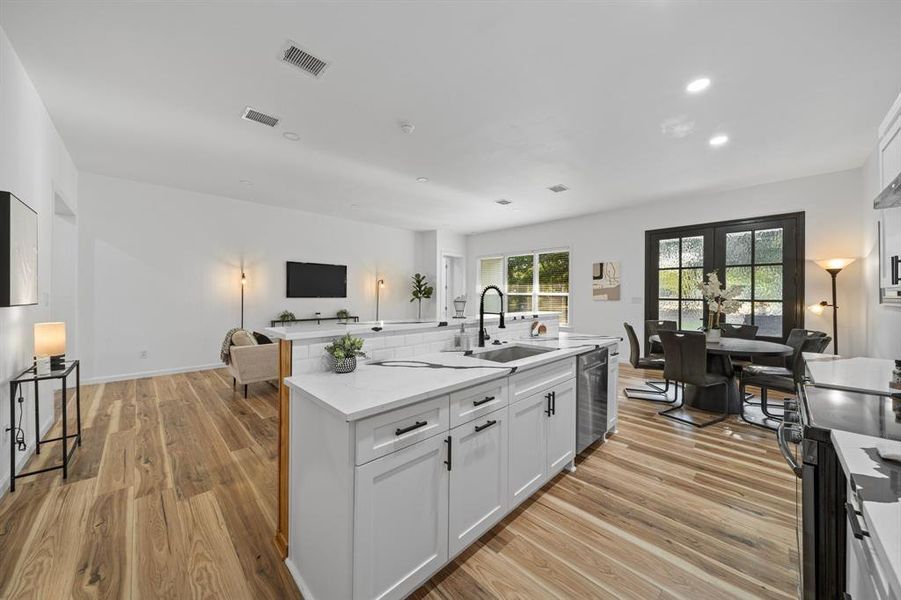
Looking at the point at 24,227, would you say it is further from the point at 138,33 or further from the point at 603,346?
the point at 603,346

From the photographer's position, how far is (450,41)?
2.19 m

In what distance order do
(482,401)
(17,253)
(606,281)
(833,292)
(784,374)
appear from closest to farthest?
(482,401), (17,253), (784,374), (833,292), (606,281)

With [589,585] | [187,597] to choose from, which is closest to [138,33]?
[187,597]

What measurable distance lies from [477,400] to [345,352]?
70 cm

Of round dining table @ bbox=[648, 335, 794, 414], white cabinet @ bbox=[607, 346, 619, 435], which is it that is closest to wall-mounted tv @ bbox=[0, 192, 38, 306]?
white cabinet @ bbox=[607, 346, 619, 435]

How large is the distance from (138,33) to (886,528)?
11.9ft

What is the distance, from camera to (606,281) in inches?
259

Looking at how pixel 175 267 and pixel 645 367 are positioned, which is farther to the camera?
pixel 175 267

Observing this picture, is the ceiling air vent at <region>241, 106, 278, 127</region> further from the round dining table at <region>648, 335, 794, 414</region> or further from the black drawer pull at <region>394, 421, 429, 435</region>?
the round dining table at <region>648, 335, 794, 414</region>

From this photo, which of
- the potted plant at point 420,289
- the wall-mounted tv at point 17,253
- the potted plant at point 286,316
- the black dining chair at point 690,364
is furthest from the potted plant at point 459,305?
the potted plant at point 420,289

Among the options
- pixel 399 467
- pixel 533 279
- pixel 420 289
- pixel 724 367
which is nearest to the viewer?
pixel 399 467

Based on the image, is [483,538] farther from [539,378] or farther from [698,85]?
[698,85]

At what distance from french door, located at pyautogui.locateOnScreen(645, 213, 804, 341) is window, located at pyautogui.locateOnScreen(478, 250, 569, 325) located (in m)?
1.74

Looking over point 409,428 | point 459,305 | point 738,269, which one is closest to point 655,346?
point 738,269
